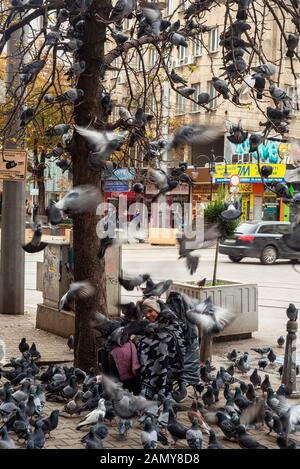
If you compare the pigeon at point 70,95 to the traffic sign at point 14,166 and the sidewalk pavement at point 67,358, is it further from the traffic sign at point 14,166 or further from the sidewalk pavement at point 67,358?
the traffic sign at point 14,166

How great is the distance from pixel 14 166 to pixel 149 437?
6707 mm

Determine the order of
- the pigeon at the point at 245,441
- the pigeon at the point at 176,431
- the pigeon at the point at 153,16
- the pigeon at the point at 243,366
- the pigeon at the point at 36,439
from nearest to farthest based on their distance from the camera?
the pigeon at the point at 36,439 < the pigeon at the point at 245,441 < the pigeon at the point at 176,431 < the pigeon at the point at 153,16 < the pigeon at the point at 243,366

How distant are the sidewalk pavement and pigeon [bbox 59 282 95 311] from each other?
A: 105 centimetres

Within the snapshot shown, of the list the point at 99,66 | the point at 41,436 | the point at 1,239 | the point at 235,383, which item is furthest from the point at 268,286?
the point at 41,436

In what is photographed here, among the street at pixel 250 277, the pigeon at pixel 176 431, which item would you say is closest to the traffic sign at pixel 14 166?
the street at pixel 250 277

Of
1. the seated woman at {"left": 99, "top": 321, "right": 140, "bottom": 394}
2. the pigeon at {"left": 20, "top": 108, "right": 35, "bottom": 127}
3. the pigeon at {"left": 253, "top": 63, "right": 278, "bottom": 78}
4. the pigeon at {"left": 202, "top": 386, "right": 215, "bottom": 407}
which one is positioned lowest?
the pigeon at {"left": 202, "top": 386, "right": 215, "bottom": 407}

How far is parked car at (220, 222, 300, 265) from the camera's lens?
25.6 m

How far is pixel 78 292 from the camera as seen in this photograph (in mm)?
7207

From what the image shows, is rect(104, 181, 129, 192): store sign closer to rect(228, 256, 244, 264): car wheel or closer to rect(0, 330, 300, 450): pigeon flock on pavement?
rect(0, 330, 300, 450): pigeon flock on pavement

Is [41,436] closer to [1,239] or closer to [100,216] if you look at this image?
[100,216]

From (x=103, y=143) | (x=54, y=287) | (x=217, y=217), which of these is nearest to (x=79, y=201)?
(x=103, y=143)

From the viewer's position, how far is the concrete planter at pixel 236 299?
A: 34.6ft

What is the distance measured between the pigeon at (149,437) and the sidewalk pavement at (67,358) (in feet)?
1.02

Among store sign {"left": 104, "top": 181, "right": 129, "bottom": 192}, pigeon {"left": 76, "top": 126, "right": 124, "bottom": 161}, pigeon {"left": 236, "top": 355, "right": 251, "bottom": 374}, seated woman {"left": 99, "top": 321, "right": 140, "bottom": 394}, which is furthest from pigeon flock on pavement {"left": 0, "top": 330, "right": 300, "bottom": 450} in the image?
store sign {"left": 104, "top": 181, "right": 129, "bottom": 192}
